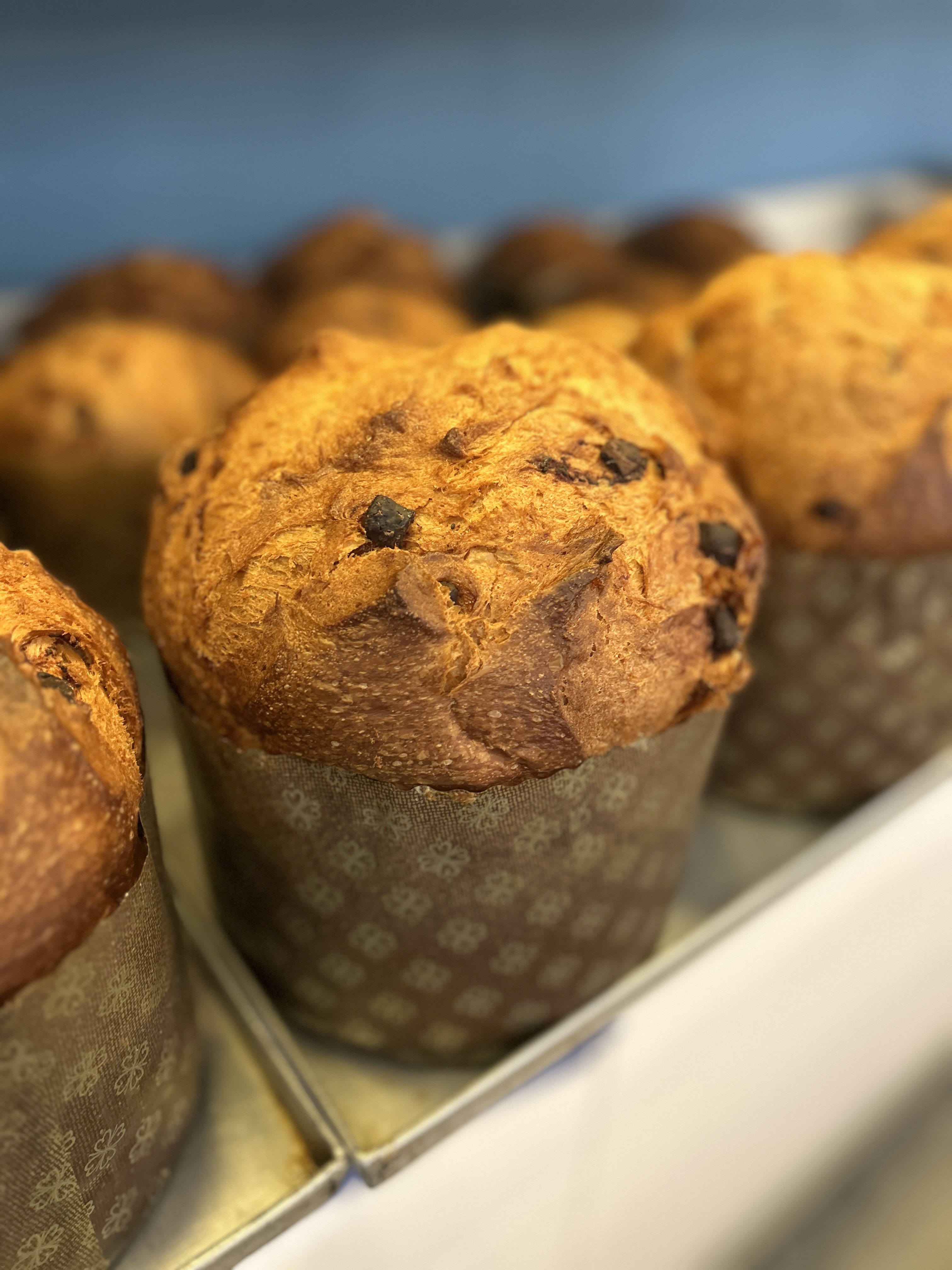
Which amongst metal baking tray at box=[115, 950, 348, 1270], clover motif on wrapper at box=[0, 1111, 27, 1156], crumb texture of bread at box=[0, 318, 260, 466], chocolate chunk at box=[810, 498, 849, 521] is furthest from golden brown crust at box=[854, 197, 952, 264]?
clover motif on wrapper at box=[0, 1111, 27, 1156]

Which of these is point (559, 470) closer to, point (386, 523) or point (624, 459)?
point (624, 459)

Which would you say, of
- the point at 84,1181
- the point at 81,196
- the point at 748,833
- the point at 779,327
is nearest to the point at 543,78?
the point at 81,196

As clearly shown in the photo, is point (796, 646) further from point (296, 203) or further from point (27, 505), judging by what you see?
point (296, 203)

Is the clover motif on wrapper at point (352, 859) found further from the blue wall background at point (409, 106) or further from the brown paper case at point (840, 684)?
the blue wall background at point (409, 106)

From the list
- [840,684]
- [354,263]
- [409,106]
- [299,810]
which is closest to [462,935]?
[299,810]

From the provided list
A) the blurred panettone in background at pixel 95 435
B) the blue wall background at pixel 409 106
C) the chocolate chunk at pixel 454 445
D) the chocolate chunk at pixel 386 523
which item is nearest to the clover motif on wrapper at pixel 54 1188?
the chocolate chunk at pixel 386 523
